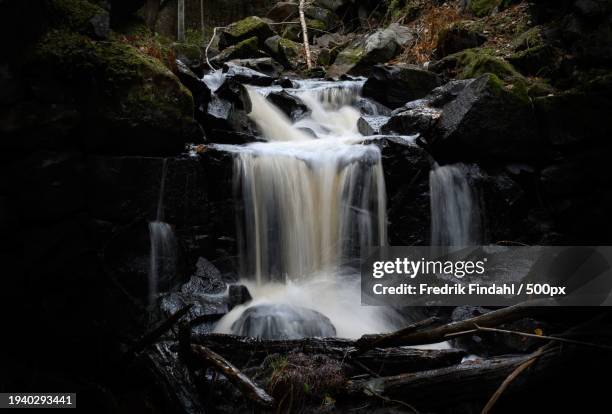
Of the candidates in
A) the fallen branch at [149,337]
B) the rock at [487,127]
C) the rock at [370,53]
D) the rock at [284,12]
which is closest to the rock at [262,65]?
the rock at [370,53]

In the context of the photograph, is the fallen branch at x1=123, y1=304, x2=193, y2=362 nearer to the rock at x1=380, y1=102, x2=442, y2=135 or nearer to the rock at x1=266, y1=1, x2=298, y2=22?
the rock at x1=380, y1=102, x2=442, y2=135

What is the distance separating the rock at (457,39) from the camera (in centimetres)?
1055

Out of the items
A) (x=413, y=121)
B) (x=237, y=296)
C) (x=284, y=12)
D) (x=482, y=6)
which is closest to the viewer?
(x=237, y=296)

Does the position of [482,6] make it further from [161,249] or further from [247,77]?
[161,249]

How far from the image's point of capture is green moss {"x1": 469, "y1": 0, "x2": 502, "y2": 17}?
1207 centimetres

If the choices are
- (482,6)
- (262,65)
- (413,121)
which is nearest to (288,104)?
(413,121)

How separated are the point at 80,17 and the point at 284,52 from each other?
9.00 m

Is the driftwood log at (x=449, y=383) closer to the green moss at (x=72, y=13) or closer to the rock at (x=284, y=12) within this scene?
the green moss at (x=72, y=13)

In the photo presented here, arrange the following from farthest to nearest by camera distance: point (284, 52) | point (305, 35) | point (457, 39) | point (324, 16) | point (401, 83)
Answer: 1. point (324, 16)
2. point (305, 35)
3. point (284, 52)
4. point (457, 39)
5. point (401, 83)

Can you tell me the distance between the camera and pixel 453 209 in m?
7.00

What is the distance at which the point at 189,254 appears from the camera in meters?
6.02

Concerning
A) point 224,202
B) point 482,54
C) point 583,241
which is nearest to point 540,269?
point 583,241

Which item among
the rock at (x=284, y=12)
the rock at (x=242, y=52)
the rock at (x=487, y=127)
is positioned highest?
the rock at (x=284, y=12)

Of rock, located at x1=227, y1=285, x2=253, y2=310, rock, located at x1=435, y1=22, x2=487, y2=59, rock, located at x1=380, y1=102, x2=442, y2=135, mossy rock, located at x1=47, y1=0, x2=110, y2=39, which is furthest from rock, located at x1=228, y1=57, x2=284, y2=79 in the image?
rock, located at x1=227, y1=285, x2=253, y2=310
